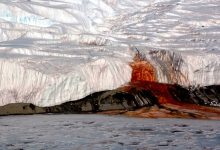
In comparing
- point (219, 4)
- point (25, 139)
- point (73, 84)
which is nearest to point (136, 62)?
point (73, 84)

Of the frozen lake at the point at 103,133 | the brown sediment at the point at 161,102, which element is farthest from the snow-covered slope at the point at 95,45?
the frozen lake at the point at 103,133

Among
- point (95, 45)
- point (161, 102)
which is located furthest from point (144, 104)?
point (95, 45)

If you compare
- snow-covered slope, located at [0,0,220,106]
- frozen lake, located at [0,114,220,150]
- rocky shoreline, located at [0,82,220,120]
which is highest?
snow-covered slope, located at [0,0,220,106]

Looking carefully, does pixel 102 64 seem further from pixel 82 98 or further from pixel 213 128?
pixel 213 128

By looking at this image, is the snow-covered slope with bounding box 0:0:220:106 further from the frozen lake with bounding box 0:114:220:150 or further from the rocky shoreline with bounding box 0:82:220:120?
the frozen lake with bounding box 0:114:220:150

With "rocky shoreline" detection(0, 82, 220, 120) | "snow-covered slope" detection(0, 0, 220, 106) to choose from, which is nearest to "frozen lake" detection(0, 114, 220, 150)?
"rocky shoreline" detection(0, 82, 220, 120)

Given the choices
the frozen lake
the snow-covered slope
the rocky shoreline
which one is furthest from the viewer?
the snow-covered slope

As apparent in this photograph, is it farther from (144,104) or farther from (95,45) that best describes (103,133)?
(95,45)
